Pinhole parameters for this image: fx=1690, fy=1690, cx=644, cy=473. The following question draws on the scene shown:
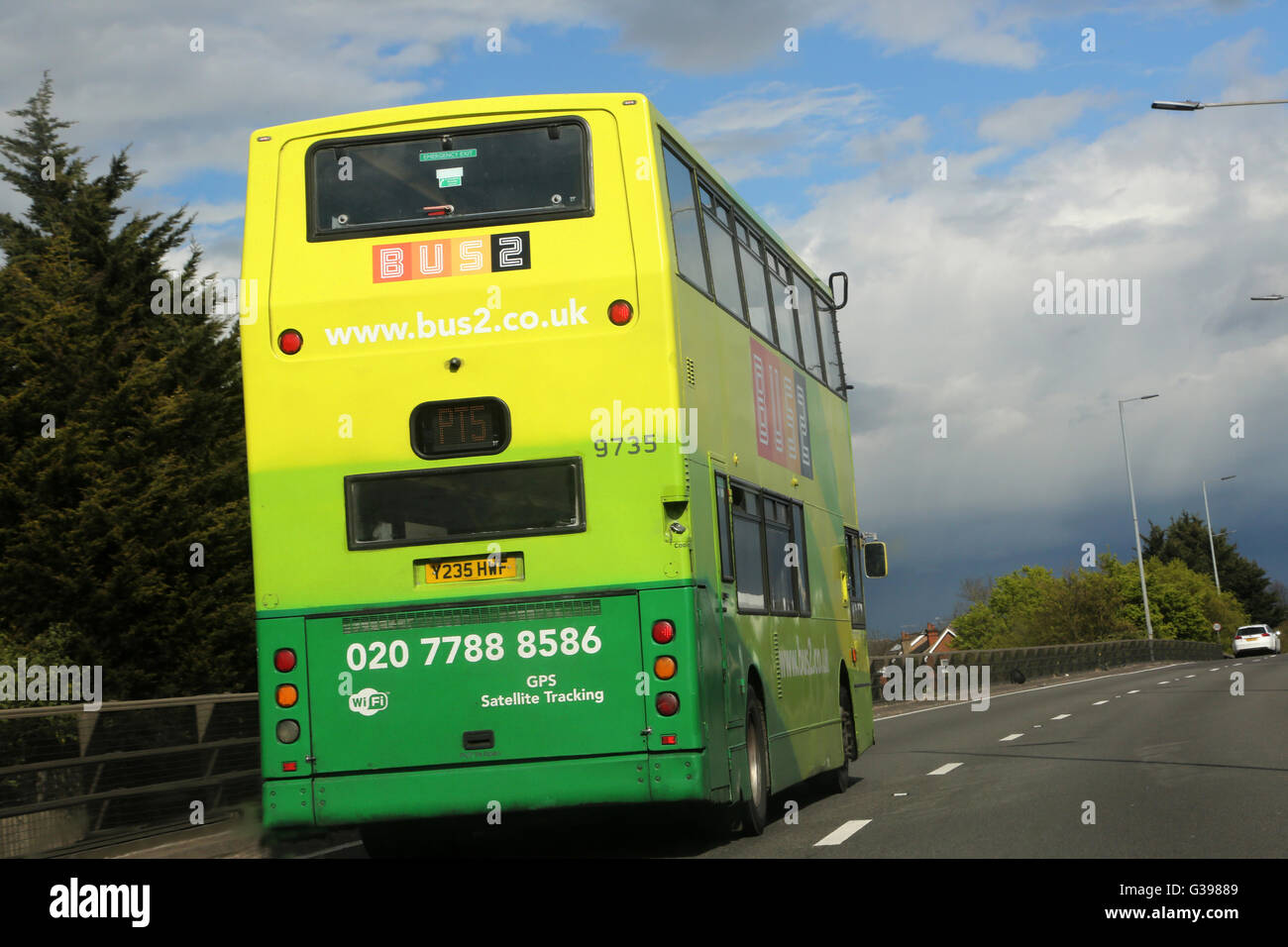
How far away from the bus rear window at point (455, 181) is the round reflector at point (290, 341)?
623 millimetres

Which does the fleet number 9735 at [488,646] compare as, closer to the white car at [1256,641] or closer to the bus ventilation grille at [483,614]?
the bus ventilation grille at [483,614]

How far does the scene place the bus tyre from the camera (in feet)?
38.2

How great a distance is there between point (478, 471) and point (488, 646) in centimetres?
107

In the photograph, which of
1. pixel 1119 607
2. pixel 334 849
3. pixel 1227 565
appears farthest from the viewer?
pixel 1227 565

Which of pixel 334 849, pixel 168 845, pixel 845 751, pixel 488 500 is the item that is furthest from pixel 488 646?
Answer: pixel 845 751

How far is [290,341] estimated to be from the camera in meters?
10.6

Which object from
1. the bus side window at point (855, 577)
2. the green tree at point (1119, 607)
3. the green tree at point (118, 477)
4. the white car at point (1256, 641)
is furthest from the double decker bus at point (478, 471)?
the green tree at point (1119, 607)

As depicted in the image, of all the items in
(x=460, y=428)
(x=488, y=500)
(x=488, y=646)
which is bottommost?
(x=488, y=646)

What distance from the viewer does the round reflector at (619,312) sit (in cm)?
1037

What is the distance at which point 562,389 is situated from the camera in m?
A: 10.4

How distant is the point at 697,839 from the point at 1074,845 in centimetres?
294

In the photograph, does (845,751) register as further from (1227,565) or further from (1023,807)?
(1227,565)

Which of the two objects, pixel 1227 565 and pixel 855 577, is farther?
pixel 1227 565

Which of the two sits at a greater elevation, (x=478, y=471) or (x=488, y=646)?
(x=478, y=471)
